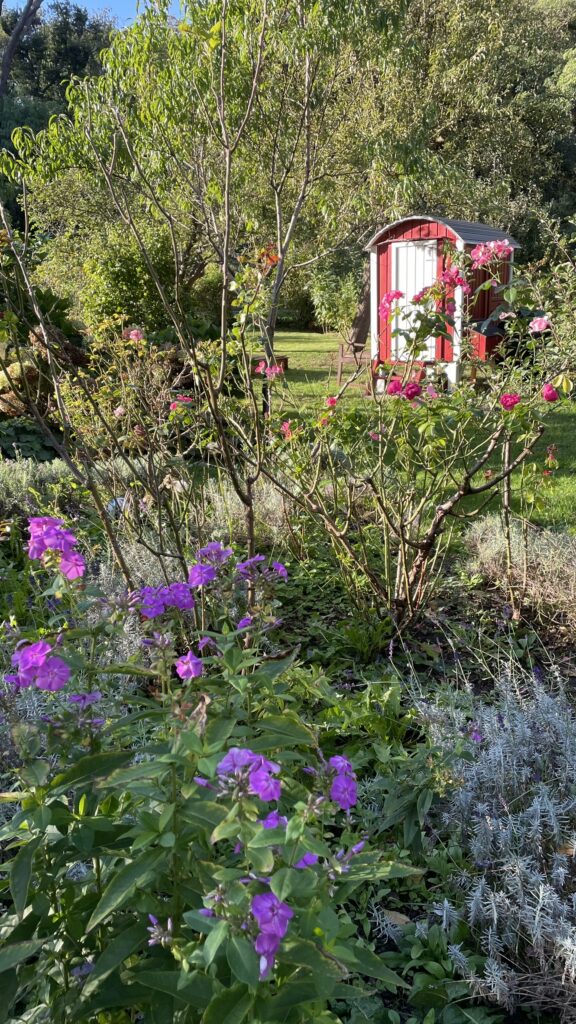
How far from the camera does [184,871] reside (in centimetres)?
114

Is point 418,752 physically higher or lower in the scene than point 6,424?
lower

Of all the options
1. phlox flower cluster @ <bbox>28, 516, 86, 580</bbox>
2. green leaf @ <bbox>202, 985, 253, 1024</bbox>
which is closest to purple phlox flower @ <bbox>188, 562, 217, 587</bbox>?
phlox flower cluster @ <bbox>28, 516, 86, 580</bbox>

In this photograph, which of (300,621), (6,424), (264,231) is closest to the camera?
(300,621)

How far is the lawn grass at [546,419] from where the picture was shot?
14.6ft

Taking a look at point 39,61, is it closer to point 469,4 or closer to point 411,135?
point 469,4

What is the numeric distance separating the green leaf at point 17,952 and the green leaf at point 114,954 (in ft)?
0.29

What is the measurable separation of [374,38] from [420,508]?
219 inches

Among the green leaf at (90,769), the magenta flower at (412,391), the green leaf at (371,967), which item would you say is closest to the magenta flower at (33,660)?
the green leaf at (90,769)

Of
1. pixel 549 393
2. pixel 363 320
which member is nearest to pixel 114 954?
pixel 549 393

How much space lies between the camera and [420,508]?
122 inches

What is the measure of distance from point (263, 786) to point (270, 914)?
132 millimetres

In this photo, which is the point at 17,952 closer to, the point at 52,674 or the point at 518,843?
the point at 52,674

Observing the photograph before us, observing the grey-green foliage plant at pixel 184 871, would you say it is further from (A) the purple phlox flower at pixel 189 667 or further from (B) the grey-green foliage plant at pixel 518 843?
(B) the grey-green foliage plant at pixel 518 843

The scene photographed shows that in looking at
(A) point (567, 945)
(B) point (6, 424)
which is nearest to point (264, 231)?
(B) point (6, 424)
